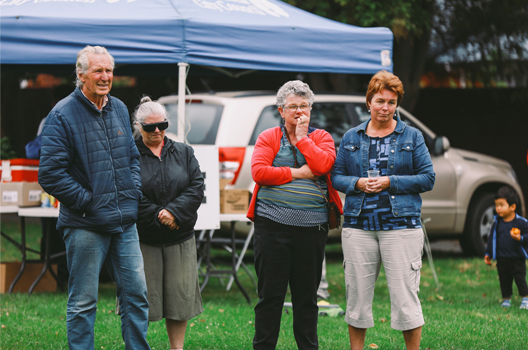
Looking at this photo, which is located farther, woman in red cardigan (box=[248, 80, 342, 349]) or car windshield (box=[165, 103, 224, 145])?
car windshield (box=[165, 103, 224, 145])

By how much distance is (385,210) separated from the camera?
11.7 feet

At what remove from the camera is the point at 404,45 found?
32.7 feet

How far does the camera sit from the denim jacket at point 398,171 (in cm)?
357

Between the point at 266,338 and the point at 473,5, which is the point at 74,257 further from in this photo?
the point at 473,5

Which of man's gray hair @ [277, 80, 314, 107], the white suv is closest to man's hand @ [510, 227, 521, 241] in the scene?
the white suv

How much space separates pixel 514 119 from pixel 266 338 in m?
10.0

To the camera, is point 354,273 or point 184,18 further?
point 184,18

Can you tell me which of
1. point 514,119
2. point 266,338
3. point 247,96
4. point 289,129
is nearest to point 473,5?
point 514,119

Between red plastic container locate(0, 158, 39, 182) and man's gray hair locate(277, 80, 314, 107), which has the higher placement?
man's gray hair locate(277, 80, 314, 107)

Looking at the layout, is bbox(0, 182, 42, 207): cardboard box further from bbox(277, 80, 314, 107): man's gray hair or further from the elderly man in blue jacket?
bbox(277, 80, 314, 107): man's gray hair

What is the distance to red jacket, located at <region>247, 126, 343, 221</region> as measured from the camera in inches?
142

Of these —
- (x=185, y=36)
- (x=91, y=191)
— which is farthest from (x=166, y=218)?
(x=185, y=36)

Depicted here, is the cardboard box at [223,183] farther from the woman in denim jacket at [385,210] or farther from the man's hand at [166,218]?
the woman in denim jacket at [385,210]

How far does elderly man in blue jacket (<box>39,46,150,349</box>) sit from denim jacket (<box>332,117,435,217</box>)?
1.29m
